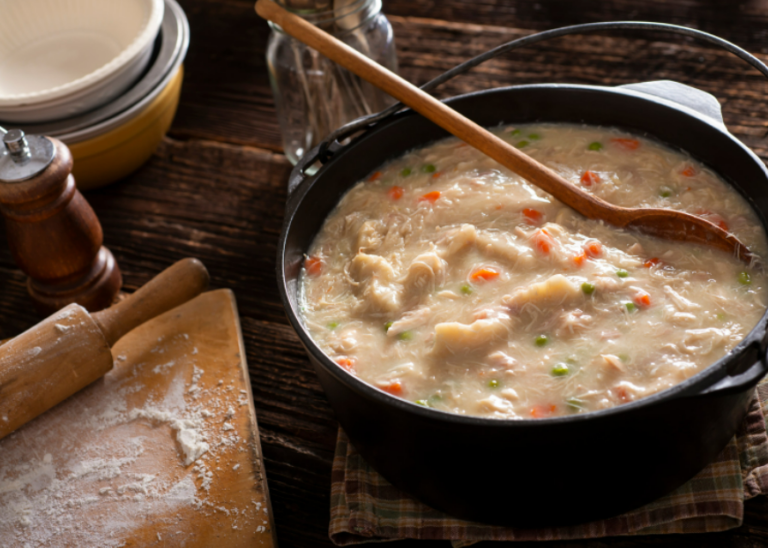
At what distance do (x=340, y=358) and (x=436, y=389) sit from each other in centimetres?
29

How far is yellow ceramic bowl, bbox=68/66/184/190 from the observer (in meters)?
3.02

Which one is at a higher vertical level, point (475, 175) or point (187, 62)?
point (475, 175)

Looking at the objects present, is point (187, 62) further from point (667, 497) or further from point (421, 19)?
point (667, 497)

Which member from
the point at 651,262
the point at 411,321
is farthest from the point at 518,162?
the point at 411,321

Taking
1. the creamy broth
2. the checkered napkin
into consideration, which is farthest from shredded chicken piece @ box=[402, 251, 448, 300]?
the checkered napkin

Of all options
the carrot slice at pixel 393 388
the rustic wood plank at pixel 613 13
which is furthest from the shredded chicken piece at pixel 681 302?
the rustic wood plank at pixel 613 13

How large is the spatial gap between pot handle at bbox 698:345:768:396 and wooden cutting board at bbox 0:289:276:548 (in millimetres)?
1243

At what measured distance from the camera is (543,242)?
7.16 feet

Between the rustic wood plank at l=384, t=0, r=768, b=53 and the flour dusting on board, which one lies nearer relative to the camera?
the flour dusting on board

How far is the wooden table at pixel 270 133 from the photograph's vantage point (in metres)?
2.56

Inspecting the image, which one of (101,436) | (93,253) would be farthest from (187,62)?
(101,436)

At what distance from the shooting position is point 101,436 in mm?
2367

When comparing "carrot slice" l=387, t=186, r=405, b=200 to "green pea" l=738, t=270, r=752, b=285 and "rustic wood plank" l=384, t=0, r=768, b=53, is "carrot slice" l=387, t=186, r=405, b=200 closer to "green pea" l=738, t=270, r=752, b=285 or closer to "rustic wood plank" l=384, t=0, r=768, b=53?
"green pea" l=738, t=270, r=752, b=285

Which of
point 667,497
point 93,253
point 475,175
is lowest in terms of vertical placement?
point 93,253
